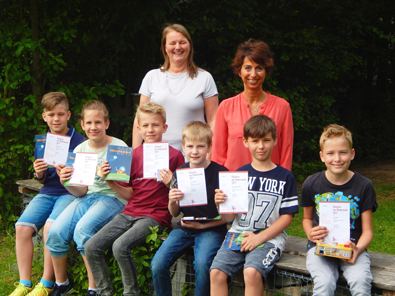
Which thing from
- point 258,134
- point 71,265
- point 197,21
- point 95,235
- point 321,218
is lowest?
point 71,265

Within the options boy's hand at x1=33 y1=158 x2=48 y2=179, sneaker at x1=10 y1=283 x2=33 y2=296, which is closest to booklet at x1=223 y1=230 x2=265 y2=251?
boy's hand at x1=33 y1=158 x2=48 y2=179

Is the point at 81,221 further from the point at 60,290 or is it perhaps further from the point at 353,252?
the point at 353,252

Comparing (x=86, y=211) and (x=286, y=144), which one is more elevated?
(x=286, y=144)

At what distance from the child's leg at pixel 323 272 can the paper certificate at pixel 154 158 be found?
117cm

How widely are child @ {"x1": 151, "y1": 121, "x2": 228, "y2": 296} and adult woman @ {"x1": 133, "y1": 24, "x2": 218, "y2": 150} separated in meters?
0.63

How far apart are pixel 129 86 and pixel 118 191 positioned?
3333 mm

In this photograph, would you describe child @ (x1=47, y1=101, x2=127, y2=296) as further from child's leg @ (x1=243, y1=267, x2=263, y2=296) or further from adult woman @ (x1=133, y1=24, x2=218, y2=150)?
child's leg @ (x1=243, y1=267, x2=263, y2=296)

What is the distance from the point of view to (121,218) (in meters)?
3.31

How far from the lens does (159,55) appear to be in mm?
6590

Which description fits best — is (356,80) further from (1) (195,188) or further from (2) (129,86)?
(1) (195,188)

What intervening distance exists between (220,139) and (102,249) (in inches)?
48.2

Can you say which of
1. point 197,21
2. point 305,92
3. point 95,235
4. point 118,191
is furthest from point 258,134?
point 305,92

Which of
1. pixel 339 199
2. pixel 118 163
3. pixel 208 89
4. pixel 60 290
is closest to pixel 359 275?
pixel 339 199

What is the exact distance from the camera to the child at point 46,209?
142 inches
